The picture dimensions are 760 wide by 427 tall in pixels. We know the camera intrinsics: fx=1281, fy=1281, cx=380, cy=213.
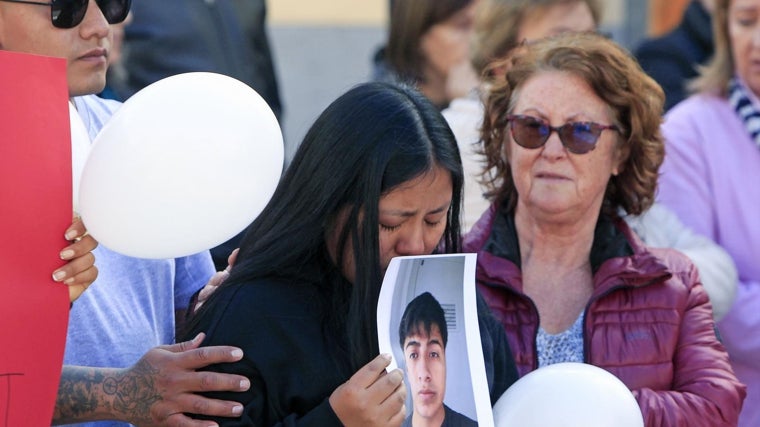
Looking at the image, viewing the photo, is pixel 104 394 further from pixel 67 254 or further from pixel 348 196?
pixel 348 196

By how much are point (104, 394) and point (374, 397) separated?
0.51 m

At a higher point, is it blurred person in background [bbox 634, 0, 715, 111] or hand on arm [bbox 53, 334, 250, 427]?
blurred person in background [bbox 634, 0, 715, 111]

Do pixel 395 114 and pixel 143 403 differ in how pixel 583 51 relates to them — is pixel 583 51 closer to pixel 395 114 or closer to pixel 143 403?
pixel 395 114

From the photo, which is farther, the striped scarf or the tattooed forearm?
the striped scarf

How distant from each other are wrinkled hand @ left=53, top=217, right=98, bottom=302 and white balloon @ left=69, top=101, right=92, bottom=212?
0.05m

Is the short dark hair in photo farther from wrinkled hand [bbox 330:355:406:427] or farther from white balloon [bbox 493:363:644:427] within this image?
white balloon [bbox 493:363:644:427]

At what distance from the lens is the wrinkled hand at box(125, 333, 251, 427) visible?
2213 mm

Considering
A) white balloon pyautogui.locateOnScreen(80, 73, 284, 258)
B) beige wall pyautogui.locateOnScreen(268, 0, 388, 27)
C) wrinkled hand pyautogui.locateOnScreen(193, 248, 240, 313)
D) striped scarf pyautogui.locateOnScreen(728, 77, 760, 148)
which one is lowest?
wrinkled hand pyautogui.locateOnScreen(193, 248, 240, 313)

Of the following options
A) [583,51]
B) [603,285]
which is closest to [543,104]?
[583,51]

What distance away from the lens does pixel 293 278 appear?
2406 mm

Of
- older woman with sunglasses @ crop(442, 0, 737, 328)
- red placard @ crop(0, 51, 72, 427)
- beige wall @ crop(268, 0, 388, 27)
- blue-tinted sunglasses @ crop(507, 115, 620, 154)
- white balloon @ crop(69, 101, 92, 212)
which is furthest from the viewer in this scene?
beige wall @ crop(268, 0, 388, 27)

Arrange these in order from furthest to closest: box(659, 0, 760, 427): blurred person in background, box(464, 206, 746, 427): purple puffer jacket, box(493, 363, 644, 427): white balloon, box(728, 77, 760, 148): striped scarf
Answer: box(728, 77, 760, 148): striped scarf < box(659, 0, 760, 427): blurred person in background < box(464, 206, 746, 427): purple puffer jacket < box(493, 363, 644, 427): white balloon

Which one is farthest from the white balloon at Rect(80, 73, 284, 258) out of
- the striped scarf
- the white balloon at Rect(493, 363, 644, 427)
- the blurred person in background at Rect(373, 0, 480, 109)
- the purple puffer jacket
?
the blurred person in background at Rect(373, 0, 480, 109)

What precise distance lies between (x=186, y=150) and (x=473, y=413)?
0.67 meters
